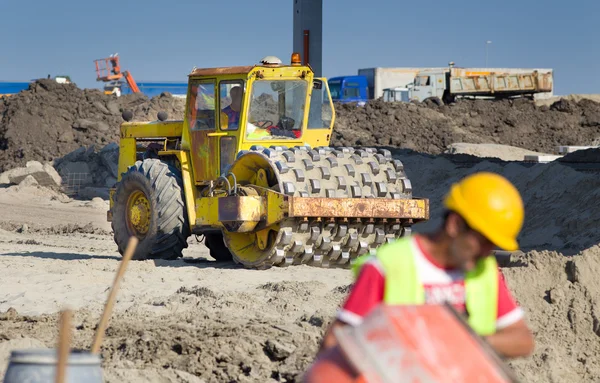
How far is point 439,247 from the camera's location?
3.12 metres

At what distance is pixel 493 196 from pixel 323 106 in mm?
8662

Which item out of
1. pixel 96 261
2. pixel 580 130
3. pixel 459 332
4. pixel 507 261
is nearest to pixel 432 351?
pixel 459 332

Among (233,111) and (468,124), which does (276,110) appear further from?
(468,124)

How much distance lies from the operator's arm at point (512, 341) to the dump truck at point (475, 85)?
123 feet

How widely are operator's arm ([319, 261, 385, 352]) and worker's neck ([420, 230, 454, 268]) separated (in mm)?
184

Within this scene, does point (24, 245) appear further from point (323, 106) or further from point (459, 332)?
point (459, 332)

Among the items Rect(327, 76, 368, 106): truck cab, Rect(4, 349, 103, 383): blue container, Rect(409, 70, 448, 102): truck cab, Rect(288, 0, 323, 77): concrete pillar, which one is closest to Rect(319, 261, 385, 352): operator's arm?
Rect(4, 349, 103, 383): blue container

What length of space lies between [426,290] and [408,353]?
1.37 feet

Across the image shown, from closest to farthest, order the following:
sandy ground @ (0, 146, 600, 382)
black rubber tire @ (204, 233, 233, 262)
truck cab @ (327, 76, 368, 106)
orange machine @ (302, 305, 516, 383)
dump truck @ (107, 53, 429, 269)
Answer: orange machine @ (302, 305, 516, 383), sandy ground @ (0, 146, 600, 382), dump truck @ (107, 53, 429, 269), black rubber tire @ (204, 233, 233, 262), truck cab @ (327, 76, 368, 106)

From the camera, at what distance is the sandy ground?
22.5 ft

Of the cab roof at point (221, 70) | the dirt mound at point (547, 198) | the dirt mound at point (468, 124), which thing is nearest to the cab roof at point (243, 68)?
the cab roof at point (221, 70)

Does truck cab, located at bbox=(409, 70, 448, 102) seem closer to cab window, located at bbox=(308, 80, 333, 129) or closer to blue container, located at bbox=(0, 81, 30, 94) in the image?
blue container, located at bbox=(0, 81, 30, 94)

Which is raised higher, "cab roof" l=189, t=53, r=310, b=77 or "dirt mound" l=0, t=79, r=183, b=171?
"cab roof" l=189, t=53, r=310, b=77

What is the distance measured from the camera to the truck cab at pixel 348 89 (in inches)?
1655
